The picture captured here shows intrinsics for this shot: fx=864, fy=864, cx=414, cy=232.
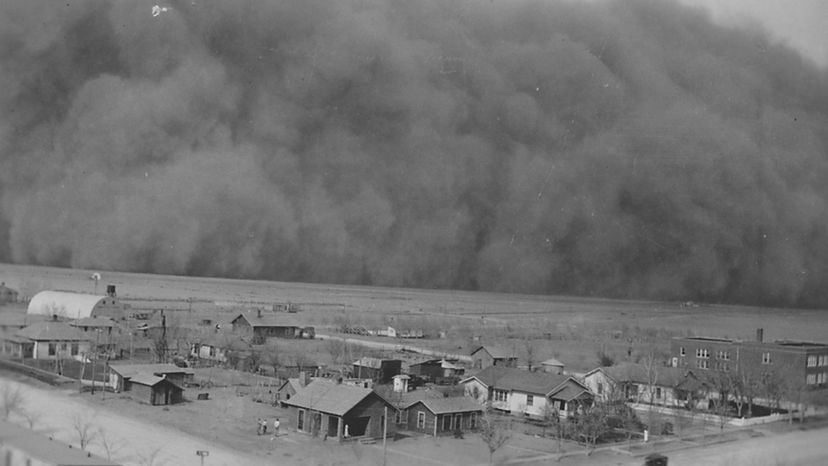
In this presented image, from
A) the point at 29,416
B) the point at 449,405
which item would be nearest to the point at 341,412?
the point at 449,405

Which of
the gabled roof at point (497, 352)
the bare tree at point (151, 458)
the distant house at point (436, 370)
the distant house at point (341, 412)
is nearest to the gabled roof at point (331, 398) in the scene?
the distant house at point (341, 412)

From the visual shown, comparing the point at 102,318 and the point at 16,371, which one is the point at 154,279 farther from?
the point at 16,371

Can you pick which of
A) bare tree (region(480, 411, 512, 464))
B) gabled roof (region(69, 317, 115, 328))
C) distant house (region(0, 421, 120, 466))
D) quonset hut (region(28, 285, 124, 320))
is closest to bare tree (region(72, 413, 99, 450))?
distant house (region(0, 421, 120, 466))

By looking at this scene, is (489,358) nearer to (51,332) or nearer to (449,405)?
(449,405)

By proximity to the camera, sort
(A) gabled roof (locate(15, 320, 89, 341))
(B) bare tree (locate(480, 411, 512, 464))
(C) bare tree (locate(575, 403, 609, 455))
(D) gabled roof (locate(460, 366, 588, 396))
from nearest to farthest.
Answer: (B) bare tree (locate(480, 411, 512, 464)), (C) bare tree (locate(575, 403, 609, 455)), (A) gabled roof (locate(15, 320, 89, 341)), (D) gabled roof (locate(460, 366, 588, 396))

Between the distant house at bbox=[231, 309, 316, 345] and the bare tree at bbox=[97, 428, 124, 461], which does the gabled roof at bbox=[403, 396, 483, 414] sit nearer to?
the bare tree at bbox=[97, 428, 124, 461]

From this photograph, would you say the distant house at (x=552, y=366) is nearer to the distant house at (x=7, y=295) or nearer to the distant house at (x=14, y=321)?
the distant house at (x=14, y=321)
